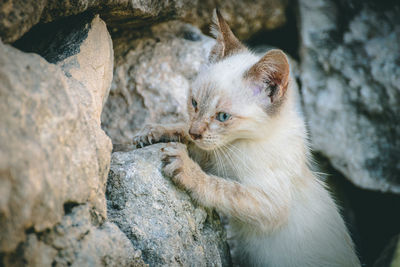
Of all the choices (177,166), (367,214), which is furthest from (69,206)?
(367,214)

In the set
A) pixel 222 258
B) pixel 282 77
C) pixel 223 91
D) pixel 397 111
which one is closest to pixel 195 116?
pixel 223 91

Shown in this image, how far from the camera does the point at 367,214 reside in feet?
12.6

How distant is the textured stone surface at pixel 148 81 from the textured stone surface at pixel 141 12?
0.74 ft

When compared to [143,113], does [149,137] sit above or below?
above

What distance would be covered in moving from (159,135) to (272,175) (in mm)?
847

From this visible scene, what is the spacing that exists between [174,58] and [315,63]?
60.4 inches

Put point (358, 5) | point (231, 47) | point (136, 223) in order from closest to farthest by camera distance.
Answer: point (136, 223) < point (231, 47) < point (358, 5)

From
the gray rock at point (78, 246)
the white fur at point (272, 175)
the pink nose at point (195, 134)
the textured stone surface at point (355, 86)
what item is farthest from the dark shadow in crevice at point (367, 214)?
the gray rock at point (78, 246)

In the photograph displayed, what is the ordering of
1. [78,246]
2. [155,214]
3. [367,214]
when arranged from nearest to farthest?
[78,246] < [155,214] < [367,214]

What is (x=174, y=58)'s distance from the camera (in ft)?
10.5

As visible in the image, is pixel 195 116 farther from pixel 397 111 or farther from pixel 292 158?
pixel 397 111

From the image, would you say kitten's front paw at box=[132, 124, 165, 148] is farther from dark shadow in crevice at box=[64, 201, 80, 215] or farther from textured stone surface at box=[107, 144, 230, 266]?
dark shadow in crevice at box=[64, 201, 80, 215]

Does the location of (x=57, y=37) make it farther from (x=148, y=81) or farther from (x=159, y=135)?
(x=148, y=81)

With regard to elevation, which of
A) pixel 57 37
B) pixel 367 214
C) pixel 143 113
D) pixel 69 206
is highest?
pixel 57 37
